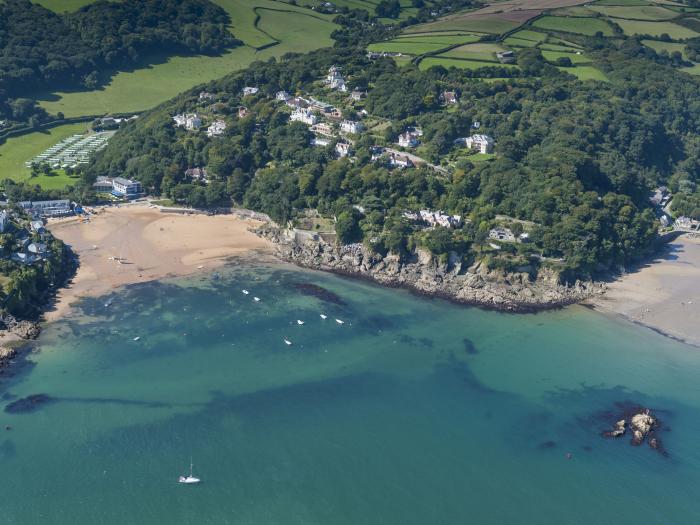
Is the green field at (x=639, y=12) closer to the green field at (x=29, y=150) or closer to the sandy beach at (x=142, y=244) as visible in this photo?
the sandy beach at (x=142, y=244)

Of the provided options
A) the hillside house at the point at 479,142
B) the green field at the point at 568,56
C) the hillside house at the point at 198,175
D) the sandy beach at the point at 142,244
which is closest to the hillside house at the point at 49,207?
the sandy beach at the point at 142,244

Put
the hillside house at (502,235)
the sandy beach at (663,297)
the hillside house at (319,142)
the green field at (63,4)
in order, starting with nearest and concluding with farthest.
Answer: the sandy beach at (663,297)
the hillside house at (502,235)
the hillside house at (319,142)
the green field at (63,4)

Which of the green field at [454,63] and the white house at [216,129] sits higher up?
the green field at [454,63]

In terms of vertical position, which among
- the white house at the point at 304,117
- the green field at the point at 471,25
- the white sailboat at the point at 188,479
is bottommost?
the white sailboat at the point at 188,479

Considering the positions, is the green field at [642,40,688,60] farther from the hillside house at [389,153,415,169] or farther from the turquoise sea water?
the turquoise sea water

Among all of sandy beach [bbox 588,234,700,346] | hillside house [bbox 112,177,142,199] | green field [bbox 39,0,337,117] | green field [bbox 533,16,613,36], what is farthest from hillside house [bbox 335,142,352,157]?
green field [bbox 533,16,613,36]

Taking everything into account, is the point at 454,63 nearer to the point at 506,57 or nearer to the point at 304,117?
the point at 506,57
